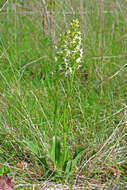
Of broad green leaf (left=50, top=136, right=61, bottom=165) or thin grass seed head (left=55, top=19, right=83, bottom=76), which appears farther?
broad green leaf (left=50, top=136, right=61, bottom=165)

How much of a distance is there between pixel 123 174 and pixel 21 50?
262 cm

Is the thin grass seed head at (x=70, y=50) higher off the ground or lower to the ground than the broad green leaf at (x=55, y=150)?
higher

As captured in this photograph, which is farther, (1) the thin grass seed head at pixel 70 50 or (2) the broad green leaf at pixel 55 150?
(2) the broad green leaf at pixel 55 150

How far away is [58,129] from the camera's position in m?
2.08

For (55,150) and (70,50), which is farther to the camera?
(55,150)

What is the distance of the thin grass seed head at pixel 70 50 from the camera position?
1489 millimetres

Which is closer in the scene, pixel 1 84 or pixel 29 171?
pixel 29 171

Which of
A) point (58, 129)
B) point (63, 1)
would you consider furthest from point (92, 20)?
point (58, 129)

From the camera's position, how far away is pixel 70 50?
1511 millimetres

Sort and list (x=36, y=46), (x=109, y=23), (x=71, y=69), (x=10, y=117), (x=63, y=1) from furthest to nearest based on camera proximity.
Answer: (x=109, y=23)
(x=36, y=46)
(x=63, y=1)
(x=10, y=117)
(x=71, y=69)

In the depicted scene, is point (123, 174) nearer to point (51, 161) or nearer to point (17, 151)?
point (51, 161)

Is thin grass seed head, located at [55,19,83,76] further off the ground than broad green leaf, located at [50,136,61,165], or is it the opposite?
thin grass seed head, located at [55,19,83,76]

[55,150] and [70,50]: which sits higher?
[70,50]

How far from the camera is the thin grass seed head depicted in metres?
1.49
